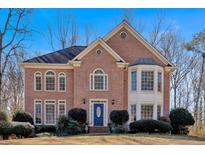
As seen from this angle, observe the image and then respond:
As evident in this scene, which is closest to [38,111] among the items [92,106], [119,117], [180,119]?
[92,106]

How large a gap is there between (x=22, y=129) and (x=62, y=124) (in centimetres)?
151

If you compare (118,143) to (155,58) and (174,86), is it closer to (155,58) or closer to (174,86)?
(174,86)

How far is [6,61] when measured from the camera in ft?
44.6

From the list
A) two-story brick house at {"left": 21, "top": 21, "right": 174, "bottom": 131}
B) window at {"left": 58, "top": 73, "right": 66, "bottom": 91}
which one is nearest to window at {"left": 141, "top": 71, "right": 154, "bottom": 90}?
two-story brick house at {"left": 21, "top": 21, "right": 174, "bottom": 131}

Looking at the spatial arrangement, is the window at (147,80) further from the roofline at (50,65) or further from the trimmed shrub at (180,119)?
the roofline at (50,65)

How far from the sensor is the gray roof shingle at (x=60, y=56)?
1498 cm

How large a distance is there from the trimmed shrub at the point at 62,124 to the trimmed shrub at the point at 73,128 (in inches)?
4.7

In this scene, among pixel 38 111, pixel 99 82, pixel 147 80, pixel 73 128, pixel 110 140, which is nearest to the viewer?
pixel 110 140

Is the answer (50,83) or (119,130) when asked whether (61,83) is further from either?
(119,130)

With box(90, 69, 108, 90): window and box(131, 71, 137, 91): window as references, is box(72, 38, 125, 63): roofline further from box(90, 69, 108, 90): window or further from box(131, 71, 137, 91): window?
box(90, 69, 108, 90): window

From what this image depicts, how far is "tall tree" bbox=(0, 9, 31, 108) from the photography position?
13.2m

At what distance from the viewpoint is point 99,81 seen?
1639 cm

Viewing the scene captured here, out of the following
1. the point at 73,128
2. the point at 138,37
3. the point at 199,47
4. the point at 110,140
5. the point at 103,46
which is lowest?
the point at 110,140

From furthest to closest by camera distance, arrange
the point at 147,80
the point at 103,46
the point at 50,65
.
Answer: the point at 147,80 < the point at 103,46 < the point at 50,65
